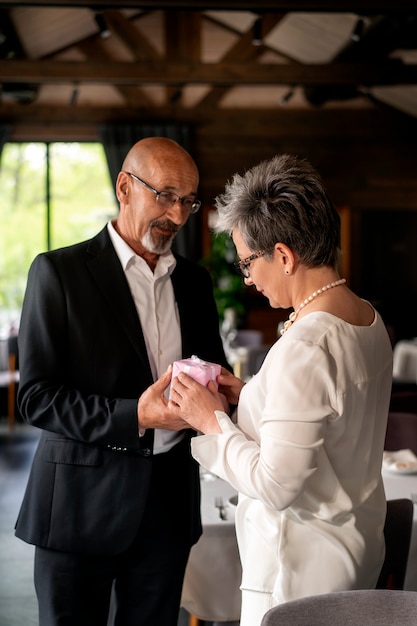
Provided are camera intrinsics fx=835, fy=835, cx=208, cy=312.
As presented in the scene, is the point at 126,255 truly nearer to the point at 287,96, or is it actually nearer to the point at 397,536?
the point at 397,536

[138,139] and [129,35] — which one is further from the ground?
[129,35]

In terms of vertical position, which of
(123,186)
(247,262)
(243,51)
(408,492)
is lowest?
(408,492)

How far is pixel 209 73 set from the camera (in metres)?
8.57

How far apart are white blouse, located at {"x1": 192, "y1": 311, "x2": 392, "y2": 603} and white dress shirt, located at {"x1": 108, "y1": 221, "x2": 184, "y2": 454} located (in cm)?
62

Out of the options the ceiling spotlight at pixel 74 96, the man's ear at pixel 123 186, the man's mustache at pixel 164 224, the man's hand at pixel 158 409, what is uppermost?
the ceiling spotlight at pixel 74 96

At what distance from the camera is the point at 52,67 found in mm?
8602

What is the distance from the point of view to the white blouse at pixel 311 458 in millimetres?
1605

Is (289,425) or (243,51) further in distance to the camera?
(243,51)

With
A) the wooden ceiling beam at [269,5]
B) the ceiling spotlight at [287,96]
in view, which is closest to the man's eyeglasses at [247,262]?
the wooden ceiling beam at [269,5]

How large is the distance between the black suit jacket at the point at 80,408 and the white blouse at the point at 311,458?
50 centimetres

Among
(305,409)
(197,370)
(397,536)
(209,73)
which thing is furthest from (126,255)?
(209,73)

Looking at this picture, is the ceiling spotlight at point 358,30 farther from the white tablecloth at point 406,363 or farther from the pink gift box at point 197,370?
the pink gift box at point 197,370

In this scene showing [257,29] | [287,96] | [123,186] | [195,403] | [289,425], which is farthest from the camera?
[287,96]

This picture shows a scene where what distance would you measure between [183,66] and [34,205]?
2.89 m
